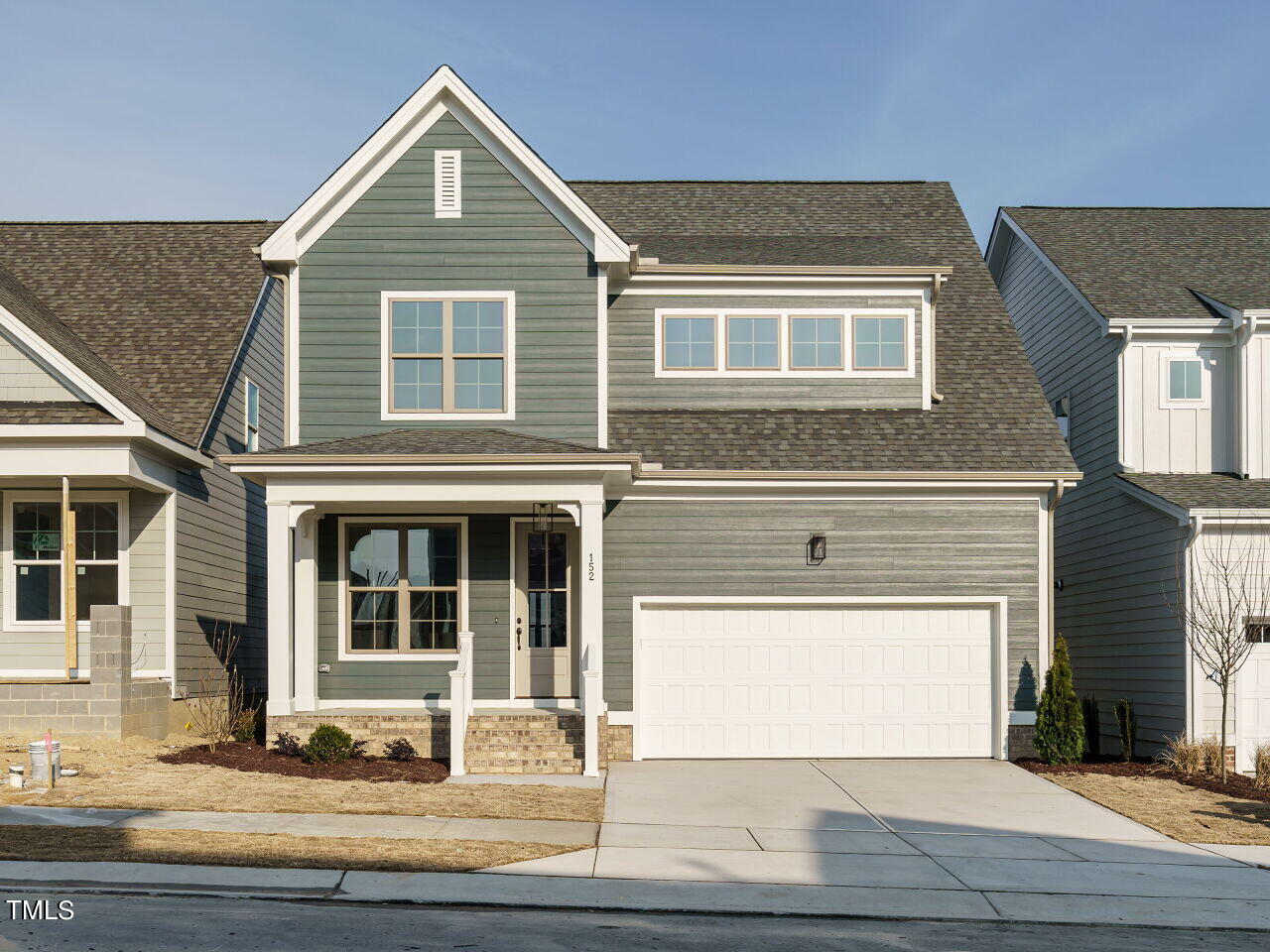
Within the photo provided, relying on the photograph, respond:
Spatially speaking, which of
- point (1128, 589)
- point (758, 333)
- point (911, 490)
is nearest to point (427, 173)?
point (758, 333)

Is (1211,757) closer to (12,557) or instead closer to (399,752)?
(399,752)

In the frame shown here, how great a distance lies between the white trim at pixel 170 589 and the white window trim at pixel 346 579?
2.71 meters

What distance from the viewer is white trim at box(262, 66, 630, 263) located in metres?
16.6

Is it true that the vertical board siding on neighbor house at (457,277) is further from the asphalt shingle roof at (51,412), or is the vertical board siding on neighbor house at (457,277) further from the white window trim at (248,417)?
the white window trim at (248,417)

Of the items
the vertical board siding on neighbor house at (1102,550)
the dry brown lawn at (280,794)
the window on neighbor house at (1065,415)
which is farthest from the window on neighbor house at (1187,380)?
the dry brown lawn at (280,794)

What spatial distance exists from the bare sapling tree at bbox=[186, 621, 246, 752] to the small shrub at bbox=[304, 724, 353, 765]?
1.52m

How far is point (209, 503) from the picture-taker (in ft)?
64.7

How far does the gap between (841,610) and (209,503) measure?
973cm

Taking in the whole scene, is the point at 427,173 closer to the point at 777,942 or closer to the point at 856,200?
the point at 856,200

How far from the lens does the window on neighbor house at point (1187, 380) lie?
1894cm

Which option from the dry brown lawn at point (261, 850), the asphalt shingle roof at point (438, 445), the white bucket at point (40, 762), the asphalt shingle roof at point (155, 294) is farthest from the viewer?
the asphalt shingle roof at point (155, 294)

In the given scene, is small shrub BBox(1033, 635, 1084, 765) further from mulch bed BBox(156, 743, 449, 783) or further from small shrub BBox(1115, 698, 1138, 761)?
mulch bed BBox(156, 743, 449, 783)

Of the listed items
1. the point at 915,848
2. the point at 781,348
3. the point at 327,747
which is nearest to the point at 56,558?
the point at 327,747

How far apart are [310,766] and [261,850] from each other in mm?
4379
